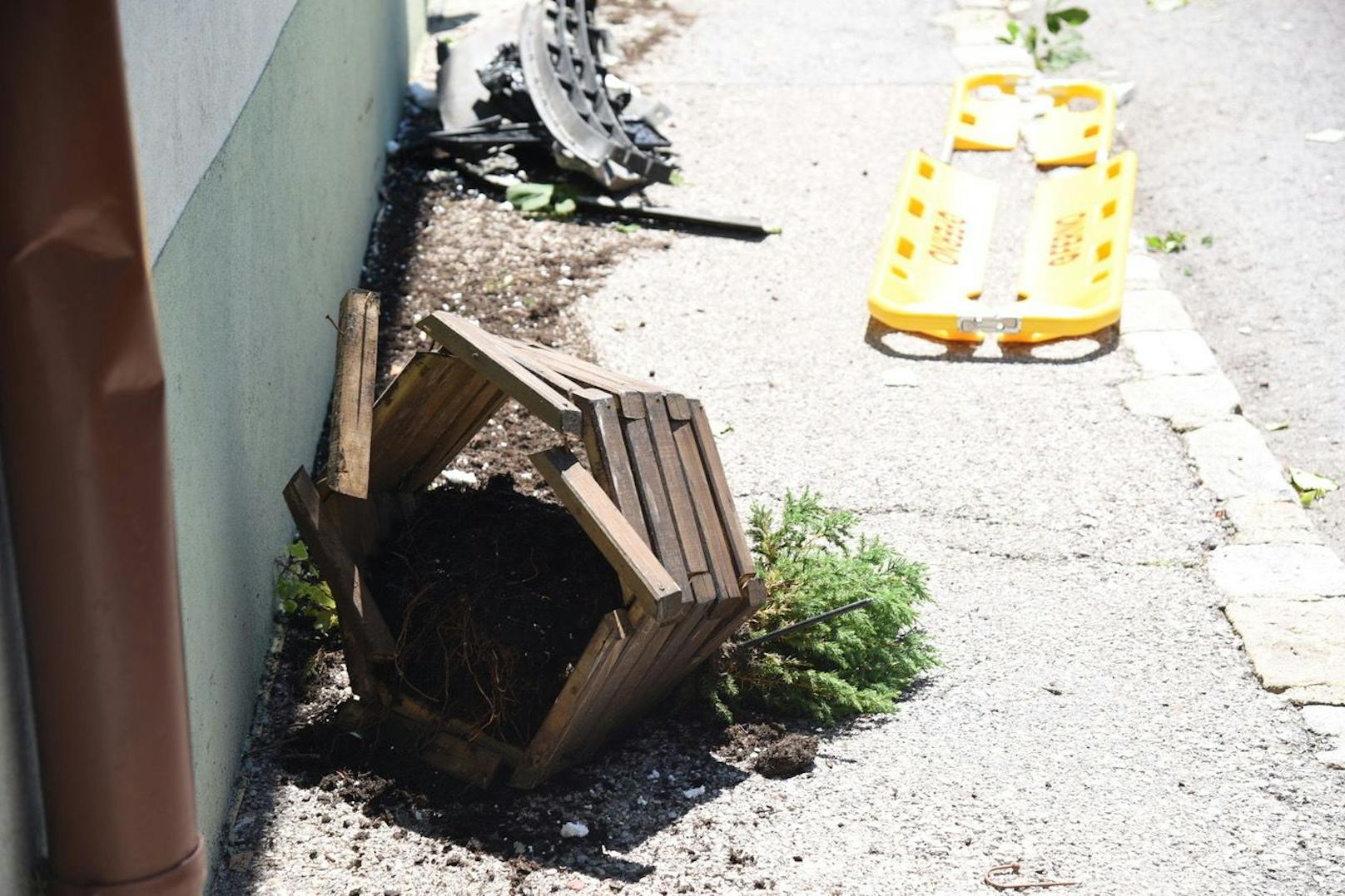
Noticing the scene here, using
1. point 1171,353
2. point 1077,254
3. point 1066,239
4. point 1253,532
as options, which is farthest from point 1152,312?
point 1253,532

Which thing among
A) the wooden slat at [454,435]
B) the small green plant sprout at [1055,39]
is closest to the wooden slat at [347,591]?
the wooden slat at [454,435]

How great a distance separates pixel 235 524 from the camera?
11.5 feet

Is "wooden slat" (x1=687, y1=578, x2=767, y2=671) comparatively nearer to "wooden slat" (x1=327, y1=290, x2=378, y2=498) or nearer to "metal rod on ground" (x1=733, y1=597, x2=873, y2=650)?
"metal rod on ground" (x1=733, y1=597, x2=873, y2=650)

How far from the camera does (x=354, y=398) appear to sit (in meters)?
3.45

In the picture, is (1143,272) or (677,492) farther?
(1143,272)

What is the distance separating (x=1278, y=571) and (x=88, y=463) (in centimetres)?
386

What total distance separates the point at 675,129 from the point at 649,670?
18.0 feet

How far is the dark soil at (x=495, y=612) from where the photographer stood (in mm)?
3451

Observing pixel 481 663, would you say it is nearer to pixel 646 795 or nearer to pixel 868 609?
pixel 646 795

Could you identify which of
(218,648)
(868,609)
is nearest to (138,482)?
(218,648)

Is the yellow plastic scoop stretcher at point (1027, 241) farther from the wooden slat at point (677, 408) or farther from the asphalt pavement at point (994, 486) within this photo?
the wooden slat at point (677, 408)

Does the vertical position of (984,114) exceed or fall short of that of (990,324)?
it exceeds it

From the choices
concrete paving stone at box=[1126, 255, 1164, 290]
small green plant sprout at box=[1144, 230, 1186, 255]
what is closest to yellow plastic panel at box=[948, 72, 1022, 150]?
small green plant sprout at box=[1144, 230, 1186, 255]

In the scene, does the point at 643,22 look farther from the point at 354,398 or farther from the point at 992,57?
the point at 354,398
